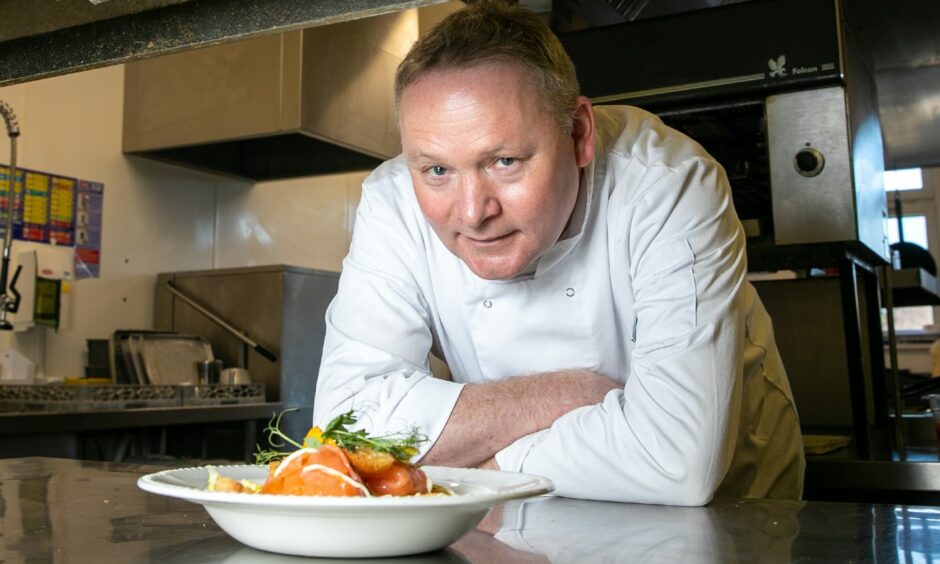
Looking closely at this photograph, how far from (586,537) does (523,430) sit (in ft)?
1.54

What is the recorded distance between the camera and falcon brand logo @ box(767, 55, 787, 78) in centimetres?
205

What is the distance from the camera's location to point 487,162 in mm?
1261

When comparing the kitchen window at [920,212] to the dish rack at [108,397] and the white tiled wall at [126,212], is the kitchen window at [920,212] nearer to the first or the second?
the white tiled wall at [126,212]

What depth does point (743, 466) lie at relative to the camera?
1.56m

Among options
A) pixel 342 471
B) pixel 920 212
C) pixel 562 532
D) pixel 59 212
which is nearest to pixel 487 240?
pixel 562 532

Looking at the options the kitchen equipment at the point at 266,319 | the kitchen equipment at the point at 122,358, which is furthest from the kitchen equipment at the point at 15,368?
the kitchen equipment at the point at 266,319

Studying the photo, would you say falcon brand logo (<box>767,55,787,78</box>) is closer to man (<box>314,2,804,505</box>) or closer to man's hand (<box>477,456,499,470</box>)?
man (<box>314,2,804,505</box>)

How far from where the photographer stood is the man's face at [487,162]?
1252 mm

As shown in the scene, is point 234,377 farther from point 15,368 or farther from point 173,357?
point 15,368

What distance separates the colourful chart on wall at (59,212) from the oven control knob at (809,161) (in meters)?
2.76

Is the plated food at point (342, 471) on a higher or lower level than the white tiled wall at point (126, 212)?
lower

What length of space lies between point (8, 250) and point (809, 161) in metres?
2.45

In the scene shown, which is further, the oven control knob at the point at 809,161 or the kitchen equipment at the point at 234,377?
the kitchen equipment at the point at 234,377

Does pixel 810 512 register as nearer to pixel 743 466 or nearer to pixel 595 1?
pixel 743 466
